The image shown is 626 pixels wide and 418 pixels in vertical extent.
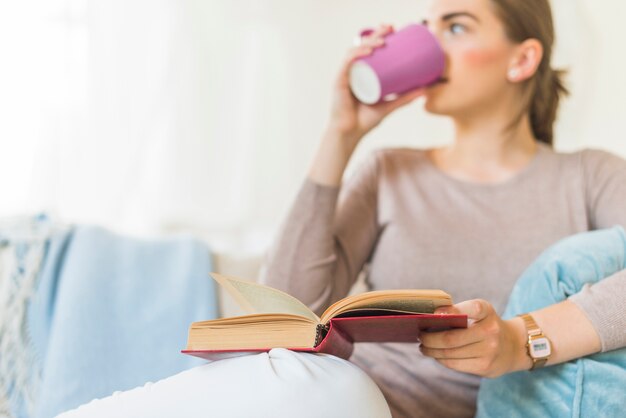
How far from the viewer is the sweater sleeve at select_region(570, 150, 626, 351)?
969 mm

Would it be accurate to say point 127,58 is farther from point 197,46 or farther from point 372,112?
point 372,112

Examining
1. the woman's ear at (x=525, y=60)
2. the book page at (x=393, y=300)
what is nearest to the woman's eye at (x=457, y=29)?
the woman's ear at (x=525, y=60)

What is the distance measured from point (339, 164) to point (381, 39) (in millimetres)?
251

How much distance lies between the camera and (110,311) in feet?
4.43

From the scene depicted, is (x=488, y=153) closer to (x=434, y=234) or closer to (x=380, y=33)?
(x=434, y=234)

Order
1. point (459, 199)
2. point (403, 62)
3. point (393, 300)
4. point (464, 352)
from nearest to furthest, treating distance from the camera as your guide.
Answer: point (393, 300)
point (464, 352)
point (403, 62)
point (459, 199)

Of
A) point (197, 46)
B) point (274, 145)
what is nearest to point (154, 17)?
point (197, 46)

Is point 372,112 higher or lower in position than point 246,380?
higher

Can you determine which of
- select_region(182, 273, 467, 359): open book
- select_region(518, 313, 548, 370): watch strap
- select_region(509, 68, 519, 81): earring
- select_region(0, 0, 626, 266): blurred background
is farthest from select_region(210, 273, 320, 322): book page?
select_region(0, 0, 626, 266): blurred background

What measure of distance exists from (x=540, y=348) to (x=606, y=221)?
0.42m

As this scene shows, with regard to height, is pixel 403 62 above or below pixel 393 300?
above

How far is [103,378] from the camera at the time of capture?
4.24 feet

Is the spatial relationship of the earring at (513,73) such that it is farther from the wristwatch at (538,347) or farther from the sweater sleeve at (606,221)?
the wristwatch at (538,347)

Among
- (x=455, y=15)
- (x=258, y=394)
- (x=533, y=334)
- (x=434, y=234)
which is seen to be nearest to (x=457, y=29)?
(x=455, y=15)
